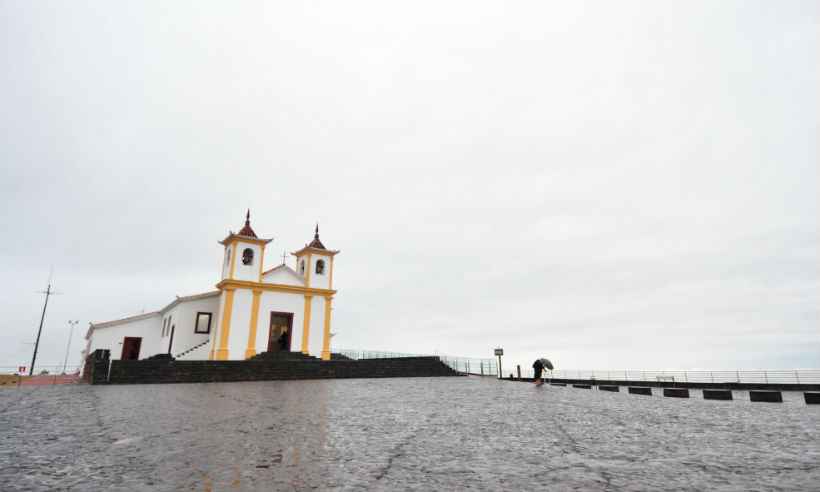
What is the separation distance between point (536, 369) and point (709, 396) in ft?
18.7

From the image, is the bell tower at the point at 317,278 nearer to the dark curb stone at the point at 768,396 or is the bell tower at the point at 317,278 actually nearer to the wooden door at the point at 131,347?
the wooden door at the point at 131,347

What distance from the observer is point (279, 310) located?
31203 mm

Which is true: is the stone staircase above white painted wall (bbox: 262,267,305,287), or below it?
below

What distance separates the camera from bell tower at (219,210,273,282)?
101 feet

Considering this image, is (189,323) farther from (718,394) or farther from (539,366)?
(718,394)

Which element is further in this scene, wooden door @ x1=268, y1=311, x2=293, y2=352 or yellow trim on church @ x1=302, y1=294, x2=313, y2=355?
yellow trim on church @ x1=302, y1=294, x2=313, y2=355

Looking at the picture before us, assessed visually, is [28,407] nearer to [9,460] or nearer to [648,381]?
[9,460]

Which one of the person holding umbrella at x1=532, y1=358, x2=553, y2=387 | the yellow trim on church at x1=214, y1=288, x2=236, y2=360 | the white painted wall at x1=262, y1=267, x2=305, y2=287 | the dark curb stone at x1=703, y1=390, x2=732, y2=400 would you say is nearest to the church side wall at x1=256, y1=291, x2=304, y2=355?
the white painted wall at x1=262, y1=267, x2=305, y2=287

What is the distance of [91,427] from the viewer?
6656 mm

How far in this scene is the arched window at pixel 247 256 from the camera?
31.4 metres

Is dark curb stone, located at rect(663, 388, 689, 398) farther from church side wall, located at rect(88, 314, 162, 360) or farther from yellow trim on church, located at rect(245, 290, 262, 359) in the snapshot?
church side wall, located at rect(88, 314, 162, 360)

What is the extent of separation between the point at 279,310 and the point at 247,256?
14.8 feet

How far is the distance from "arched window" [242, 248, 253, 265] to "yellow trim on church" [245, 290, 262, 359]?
Result: 2.26m

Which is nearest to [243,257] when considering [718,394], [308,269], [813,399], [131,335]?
[308,269]
